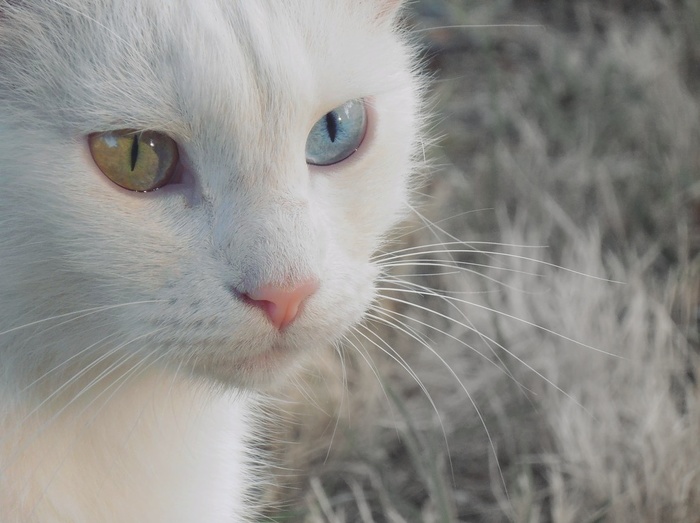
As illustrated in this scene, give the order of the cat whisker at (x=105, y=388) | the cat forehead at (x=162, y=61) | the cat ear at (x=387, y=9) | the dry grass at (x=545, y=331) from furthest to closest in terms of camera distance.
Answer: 1. the dry grass at (x=545, y=331)
2. the cat ear at (x=387, y=9)
3. the cat whisker at (x=105, y=388)
4. the cat forehead at (x=162, y=61)

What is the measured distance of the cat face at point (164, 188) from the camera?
1088 mm

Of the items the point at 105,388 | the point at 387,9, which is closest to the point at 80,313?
the point at 105,388

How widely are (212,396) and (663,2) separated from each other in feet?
8.24

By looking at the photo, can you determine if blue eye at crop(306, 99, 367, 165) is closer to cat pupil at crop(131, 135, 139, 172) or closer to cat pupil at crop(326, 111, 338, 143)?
cat pupil at crop(326, 111, 338, 143)

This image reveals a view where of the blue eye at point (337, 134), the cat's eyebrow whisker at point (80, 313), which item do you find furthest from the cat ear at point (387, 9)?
the cat's eyebrow whisker at point (80, 313)

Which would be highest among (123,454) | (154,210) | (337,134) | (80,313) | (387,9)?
(387,9)

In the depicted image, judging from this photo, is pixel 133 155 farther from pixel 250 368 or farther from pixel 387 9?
pixel 387 9

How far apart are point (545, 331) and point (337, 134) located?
1.13m

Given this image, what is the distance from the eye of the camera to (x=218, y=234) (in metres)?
1.10

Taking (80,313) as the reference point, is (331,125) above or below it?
above

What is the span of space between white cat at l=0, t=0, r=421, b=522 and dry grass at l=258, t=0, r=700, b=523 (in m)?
0.42

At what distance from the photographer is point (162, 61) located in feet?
3.58

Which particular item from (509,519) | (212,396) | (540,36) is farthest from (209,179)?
(540,36)

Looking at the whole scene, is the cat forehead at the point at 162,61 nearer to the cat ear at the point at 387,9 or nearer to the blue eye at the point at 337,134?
the blue eye at the point at 337,134
